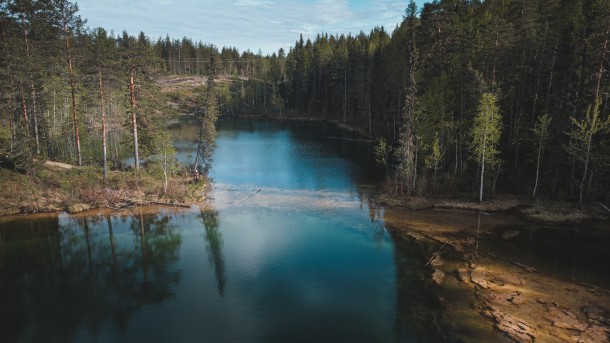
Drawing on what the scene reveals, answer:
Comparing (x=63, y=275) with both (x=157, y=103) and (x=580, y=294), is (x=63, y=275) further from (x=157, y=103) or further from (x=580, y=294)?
(x=580, y=294)

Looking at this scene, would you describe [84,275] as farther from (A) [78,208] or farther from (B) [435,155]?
(B) [435,155]

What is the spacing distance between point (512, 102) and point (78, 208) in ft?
161

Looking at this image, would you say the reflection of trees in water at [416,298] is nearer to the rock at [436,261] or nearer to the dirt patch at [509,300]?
the rock at [436,261]

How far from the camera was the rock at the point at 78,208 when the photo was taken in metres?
40.8

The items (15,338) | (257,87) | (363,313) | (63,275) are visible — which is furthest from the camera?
(257,87)

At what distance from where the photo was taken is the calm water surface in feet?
73.6

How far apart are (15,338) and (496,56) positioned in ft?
160

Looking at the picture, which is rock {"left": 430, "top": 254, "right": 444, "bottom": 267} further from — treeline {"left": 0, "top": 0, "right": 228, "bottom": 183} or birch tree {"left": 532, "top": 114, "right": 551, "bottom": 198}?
treeline {"left": 0, "top": 0, "right": 228, "bottom": 183}

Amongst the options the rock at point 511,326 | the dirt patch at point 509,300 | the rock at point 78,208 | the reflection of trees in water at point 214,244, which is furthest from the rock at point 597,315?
the rock at point 78,208

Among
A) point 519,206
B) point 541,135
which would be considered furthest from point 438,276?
point 541,135

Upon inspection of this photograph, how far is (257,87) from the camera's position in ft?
529

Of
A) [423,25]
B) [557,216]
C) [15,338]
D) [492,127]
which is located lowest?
[15,338]

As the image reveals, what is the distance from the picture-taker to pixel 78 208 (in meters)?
41.2

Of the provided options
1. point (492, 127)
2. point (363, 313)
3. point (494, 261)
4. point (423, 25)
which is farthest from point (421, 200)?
point (423, 25)
